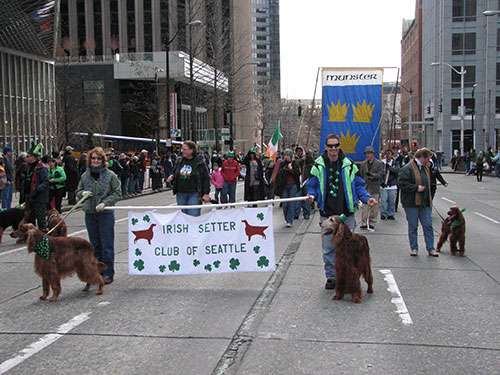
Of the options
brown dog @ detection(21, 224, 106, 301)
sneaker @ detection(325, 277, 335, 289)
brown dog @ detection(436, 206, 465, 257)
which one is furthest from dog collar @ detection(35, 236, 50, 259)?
brown dog @ detection(436, 206, 465, 257)

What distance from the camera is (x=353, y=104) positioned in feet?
40.2

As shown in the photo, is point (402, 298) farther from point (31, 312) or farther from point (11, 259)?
point (11, 259)

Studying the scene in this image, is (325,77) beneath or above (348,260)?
above

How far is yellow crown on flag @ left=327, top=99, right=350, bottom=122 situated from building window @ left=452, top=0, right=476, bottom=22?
60578 millimetres

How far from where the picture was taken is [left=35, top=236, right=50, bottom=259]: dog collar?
6652 millimetres

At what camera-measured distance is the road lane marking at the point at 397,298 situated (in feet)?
19.7

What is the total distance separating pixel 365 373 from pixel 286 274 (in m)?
3.70

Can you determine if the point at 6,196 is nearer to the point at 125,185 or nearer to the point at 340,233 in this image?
the point at 125,185

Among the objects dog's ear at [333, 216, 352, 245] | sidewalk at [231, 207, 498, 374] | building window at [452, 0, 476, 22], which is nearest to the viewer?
sidewalk at [231, 207, 498, 374]

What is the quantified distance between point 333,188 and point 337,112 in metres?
5.36

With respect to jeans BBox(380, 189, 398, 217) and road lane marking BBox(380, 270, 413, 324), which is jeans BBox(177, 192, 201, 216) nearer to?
road lane marking BBox(380, 270, 413, 324)

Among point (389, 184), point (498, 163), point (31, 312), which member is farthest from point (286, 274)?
point (498, 163)

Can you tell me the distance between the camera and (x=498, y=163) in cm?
3728

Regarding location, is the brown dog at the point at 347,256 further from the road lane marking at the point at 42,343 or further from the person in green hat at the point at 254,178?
the person in green hat at the point at 254,178
